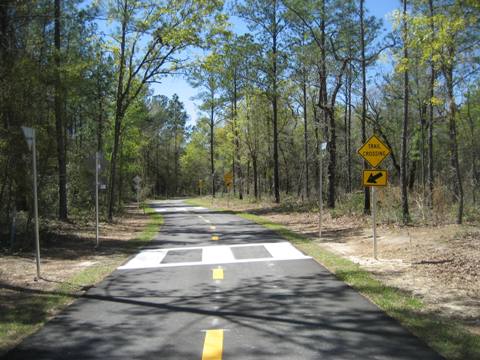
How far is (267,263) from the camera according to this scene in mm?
11461

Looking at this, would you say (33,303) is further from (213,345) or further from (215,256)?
(215,256)

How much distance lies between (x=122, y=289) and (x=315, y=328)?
4253mm

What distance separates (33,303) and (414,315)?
5.85m

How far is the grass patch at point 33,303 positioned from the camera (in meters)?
6.36

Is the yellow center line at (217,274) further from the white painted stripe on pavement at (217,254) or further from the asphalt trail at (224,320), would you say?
the white painted stripe on pavement at (217,254)

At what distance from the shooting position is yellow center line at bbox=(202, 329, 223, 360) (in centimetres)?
515

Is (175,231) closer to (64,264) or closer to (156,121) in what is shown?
(64,264)

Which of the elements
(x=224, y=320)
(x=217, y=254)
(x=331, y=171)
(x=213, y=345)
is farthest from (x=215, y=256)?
(x=331, y=171)

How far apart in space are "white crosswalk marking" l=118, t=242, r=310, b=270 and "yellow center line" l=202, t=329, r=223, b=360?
5791 millimetres

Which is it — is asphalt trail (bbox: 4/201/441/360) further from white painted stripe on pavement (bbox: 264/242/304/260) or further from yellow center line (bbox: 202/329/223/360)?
white painted stripe on pavement (bbox: 264/242/304/260)

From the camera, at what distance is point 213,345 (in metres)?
5.50

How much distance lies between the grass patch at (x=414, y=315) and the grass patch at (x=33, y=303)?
4770 millimetres

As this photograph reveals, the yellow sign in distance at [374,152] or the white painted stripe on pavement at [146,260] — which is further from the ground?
the yellow sign in distance at [374,152]

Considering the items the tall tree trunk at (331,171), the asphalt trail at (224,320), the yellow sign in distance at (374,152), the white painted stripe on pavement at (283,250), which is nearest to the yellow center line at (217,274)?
the asphalt trail at (224,320)
